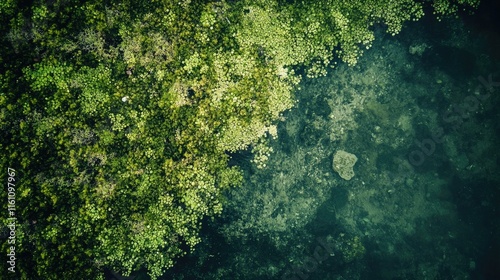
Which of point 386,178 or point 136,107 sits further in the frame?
point 386,178

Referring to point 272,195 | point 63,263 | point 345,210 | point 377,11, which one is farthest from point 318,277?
point 377,11

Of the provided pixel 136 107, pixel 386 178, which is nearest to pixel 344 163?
pixel 386 178

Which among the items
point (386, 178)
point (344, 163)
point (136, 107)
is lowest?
point (386, 178)

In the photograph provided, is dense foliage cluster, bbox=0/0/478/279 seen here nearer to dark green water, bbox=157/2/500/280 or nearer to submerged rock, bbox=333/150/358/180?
dark green water, bbox=157/2/500/280

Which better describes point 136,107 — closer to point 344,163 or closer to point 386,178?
point 344,163

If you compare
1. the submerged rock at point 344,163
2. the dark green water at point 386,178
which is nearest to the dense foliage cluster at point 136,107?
the dark green water at point 386,178

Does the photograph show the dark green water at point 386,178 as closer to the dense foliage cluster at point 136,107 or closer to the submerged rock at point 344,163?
the submerged rock at point 344,163

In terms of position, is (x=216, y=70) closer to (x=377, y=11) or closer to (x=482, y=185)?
(x=377, y=11)

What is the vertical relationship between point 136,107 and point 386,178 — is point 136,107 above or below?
above
